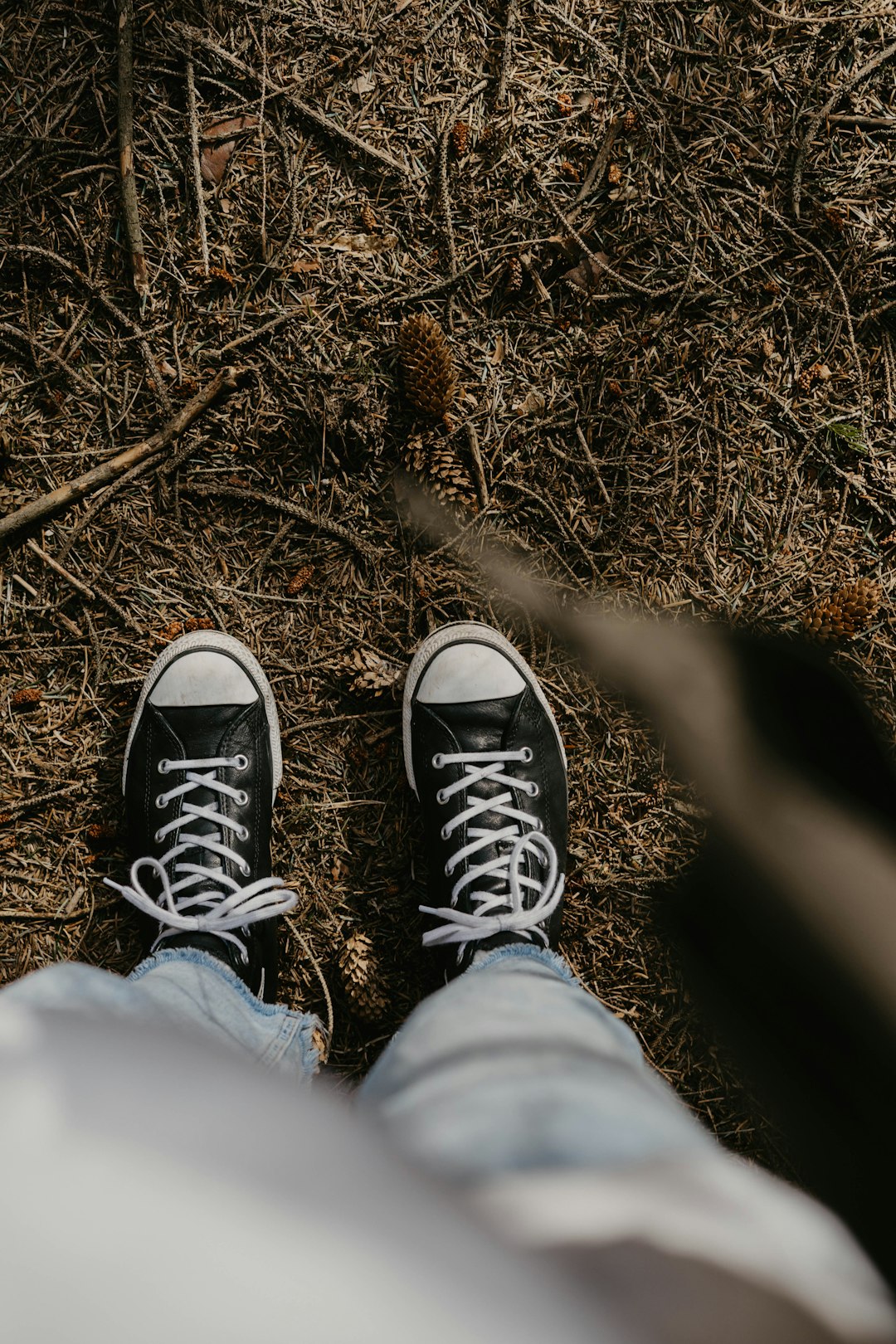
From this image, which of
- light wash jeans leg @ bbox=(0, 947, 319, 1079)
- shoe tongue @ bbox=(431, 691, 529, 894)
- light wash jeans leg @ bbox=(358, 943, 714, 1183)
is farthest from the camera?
shoe tongue @ bbox=(431, 691, 529, 894)

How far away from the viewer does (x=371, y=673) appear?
1.49 meters

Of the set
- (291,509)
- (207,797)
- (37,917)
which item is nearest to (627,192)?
(291,509)

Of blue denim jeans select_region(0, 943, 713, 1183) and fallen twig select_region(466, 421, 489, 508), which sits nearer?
blue denim jeans select_region(0, 943, 713, 1183)

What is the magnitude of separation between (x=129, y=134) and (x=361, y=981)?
1632 mm

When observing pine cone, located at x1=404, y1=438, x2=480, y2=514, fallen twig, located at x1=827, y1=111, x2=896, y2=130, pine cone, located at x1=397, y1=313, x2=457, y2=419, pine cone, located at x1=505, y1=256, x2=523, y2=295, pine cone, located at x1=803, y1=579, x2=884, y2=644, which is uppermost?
fallen twig, located at x1=827, y1=111, x2=896, y2=130

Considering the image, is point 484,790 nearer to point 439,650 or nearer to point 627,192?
point 439,650

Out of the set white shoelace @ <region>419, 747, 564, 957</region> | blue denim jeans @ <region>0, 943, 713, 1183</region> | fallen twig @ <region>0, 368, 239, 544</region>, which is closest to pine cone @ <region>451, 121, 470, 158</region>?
fallen twig @ <region>0, 368, 239, 544</region>

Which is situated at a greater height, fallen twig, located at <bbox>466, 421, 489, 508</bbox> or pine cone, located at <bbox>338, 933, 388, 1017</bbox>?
fallen twig, located at <bbox>466, 421, 489, 508</bbox>

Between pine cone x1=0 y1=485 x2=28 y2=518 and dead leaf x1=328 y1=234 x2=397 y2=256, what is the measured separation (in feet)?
2.50

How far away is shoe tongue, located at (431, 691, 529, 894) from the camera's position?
1.53 meters

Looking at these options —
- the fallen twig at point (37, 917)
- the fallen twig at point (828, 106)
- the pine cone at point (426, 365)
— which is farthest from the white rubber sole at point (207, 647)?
the fallen twig at point (828, 106)

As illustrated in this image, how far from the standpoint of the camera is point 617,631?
1.52 meters

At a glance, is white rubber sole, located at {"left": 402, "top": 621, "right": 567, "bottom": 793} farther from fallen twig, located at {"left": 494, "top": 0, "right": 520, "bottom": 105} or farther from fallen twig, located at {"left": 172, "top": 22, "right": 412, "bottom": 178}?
fallen twig, located at {"left": 494, "top": 0, "right": 520, "bottom": 105}

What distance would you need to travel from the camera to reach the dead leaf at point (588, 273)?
148 centimetres
